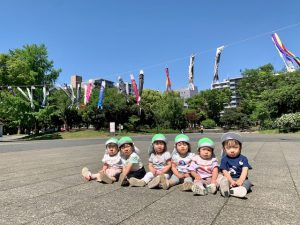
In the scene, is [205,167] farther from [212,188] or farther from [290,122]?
[290,122]

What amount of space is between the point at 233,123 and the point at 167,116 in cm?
1913

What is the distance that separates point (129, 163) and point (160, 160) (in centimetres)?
58

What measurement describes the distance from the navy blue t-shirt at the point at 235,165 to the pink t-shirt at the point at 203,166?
177 mm

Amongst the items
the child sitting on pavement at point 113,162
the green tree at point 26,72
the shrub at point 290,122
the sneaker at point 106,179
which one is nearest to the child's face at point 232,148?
the child sitting on pavement at point 113,162

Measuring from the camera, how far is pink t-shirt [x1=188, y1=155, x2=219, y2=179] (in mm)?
5000

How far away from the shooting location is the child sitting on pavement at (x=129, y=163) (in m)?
5.34

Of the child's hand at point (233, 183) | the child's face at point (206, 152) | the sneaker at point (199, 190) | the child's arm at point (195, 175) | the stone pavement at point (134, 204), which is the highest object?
the child's face at point (206, 152)

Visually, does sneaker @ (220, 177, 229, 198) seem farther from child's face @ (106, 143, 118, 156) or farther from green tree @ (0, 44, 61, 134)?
green tree @ (0, 44, 61, 134)

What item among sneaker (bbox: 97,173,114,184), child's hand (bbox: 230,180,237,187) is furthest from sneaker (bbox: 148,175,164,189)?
child's hand (bbox: 230,180,237,187)

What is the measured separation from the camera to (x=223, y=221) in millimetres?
3336

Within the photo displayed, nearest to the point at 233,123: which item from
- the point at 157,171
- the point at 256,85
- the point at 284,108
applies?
the point at 256,85

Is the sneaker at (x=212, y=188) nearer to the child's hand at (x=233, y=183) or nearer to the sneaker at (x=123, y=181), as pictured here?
the child's hand at (x=233, y=183)

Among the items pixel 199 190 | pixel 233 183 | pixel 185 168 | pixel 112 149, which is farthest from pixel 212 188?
pixel 112 149

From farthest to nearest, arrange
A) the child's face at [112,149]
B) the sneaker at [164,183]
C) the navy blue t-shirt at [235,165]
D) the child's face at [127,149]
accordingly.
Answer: the child's face at [112,149]
the child's face at [127,149]
the sneaker at [164,183]
the navy blue t-shirt at [235,165]
